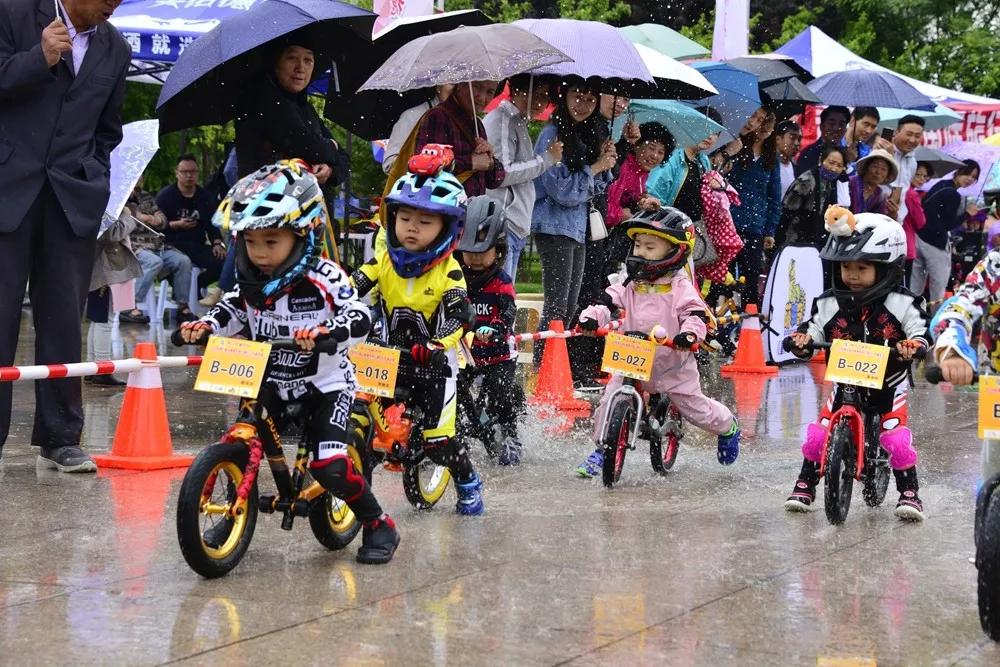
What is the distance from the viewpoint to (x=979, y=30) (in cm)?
3306

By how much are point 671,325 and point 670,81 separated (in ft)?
14.0

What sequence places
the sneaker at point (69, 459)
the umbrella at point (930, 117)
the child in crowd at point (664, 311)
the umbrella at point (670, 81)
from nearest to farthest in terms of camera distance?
the sneaker at point (69, 459), the child in crowd at point (664, 311), the umbrella at point (670, 81), the umbrella at point (930, 117)

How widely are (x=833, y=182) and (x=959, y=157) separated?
1063cm

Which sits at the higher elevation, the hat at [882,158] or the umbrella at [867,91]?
the umbrella at [867,91]

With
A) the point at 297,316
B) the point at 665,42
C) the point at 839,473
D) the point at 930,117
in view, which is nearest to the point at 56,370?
the point at 297,316

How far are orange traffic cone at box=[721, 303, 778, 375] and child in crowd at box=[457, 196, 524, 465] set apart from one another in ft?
18.5

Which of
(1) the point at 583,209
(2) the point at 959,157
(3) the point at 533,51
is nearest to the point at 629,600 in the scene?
(3) the point at 533,51

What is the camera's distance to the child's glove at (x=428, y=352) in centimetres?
725

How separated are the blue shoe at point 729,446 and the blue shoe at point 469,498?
7.11 ft

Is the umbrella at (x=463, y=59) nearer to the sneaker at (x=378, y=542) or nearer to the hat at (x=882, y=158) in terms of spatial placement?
the sneaker at (x=378, y=542)

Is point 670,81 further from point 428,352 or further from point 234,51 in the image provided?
point 428,352

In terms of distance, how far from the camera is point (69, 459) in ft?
27.1

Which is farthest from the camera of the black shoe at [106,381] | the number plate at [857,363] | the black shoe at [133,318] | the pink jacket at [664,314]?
the black shoe at [133,318]

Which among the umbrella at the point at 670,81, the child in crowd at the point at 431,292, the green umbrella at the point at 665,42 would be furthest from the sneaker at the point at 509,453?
the green umbrella at the point at 665,42
